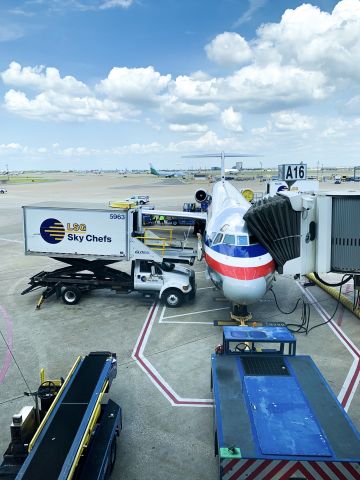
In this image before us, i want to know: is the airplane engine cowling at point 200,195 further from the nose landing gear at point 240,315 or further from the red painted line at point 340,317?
the nose landing gear at point 240,315

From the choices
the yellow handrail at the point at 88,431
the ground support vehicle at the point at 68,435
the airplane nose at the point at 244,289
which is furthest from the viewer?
the airplane nose at the point at 244,289

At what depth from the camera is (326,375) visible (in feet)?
41.2

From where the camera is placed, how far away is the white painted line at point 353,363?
11.4 metres

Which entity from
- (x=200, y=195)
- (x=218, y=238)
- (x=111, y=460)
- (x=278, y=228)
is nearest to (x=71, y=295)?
(x=218, y=238)

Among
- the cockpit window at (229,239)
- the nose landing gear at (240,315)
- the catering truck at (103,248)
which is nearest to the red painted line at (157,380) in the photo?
the catering truck at (103,248)

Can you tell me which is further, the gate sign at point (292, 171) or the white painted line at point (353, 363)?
the gate sign at point (292, 171)

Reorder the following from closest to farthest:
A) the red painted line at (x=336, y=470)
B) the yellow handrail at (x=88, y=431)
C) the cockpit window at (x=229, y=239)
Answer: the red painted line at (x=336, y=470) < the yellow handrail at (x=88, y=431) < the cockpit window at (x=229, y=239)

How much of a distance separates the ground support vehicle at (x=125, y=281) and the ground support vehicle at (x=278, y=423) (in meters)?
8.56

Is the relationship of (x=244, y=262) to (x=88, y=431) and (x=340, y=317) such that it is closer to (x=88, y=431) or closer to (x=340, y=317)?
(x=340, y=317)

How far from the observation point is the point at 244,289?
14.5m

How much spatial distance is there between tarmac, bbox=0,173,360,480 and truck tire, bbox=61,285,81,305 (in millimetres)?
321

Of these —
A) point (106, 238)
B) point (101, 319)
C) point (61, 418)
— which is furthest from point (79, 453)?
point (106, 238)

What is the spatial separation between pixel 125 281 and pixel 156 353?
19.6 ft

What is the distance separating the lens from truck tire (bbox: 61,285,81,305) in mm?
19234
